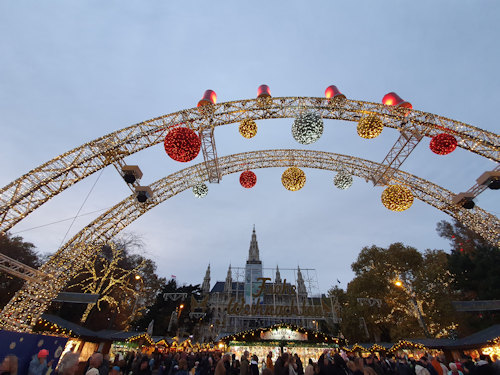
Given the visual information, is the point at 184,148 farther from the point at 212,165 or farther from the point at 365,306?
the point at 365,306

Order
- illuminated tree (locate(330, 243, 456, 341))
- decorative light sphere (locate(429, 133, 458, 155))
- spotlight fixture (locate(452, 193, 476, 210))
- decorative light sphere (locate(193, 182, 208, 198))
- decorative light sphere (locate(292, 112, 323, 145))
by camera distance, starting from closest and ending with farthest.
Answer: decorative light sphere (locate(292, 112, 323, 145)) → decorative light sphere (locate(429, 133, 458, 155)) → decorative light sphere (locate(193, 182, 208, 198)) → spotlight fixture (locate(452, 193, 476, 210)) → illuminated tree (locate(330, 243, 456, 341))

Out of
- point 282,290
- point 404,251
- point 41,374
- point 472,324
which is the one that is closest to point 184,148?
point 41,374

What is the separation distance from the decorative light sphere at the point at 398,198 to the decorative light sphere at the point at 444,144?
2.19 metres

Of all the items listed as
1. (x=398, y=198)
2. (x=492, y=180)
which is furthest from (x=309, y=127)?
(x=492, y=180)

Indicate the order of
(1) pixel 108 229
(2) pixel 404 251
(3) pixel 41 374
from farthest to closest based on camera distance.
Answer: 1. (2) pixel 404 251
2. (1) pixel 108 229
3. (3) pixel 41 374

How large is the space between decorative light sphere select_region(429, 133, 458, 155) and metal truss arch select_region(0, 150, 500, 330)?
4.82 metres

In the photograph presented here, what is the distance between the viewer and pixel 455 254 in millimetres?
18156

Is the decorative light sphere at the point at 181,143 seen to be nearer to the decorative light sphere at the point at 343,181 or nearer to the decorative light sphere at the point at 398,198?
the decorative light sphere at the point at 343,181

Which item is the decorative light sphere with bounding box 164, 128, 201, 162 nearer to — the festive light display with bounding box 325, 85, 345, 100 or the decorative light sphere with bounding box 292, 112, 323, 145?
the decorative light sphere with bounding box 292, 112, 323, 145

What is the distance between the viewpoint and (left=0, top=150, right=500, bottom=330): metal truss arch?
9.23m

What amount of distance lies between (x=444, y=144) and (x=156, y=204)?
12.7 meters

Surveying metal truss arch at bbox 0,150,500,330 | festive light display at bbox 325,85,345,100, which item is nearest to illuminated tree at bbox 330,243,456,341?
metal truss arch at bbox 0,150,500,330

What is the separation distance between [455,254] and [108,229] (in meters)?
24.2

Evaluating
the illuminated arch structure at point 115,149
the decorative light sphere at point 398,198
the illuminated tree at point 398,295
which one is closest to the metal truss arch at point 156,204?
the illuminated arch structure at point 115,149
